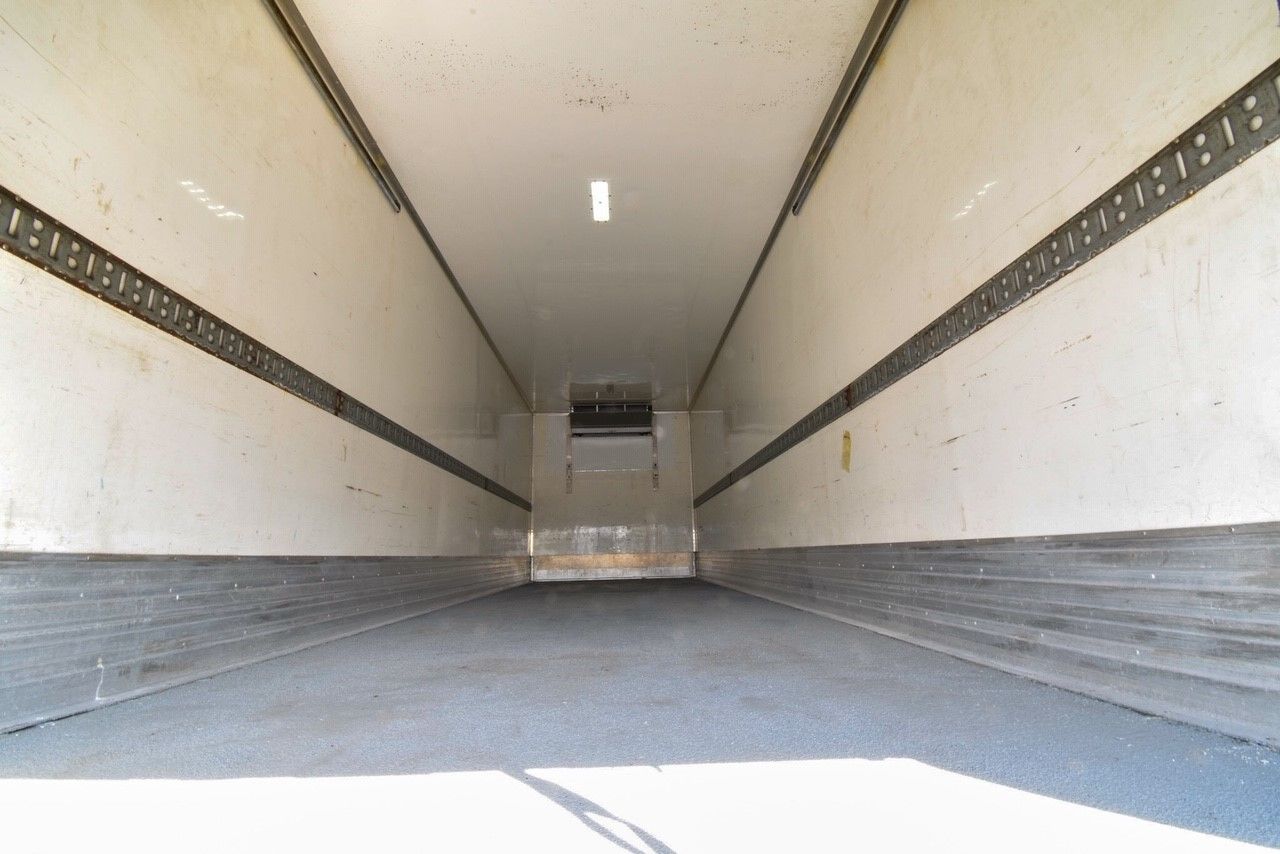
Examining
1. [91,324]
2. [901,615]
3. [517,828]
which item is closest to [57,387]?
[91,324]

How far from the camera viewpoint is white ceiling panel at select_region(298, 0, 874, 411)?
10.4 feet

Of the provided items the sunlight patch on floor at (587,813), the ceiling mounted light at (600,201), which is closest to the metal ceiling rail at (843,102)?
the ceiling mounted light at (600,201)

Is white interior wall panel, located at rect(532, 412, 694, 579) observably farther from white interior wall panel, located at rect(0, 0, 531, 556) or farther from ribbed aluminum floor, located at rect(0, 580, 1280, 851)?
ribbed aluminum floor, located at rect(0, 580, 1280, 851)

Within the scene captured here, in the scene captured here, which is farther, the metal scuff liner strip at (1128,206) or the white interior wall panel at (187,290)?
the white interior wall panel at (187,290)

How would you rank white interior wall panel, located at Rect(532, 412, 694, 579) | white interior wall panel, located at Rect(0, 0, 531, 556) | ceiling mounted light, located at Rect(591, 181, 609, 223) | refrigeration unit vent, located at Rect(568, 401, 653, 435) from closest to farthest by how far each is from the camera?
white interior wall panel, located at Rect(0, 0, 531, 556) → ceiling mounted light, located at Rect(591, 181, 609, 223) → white interior wall panel, located at Rect(532, 412, 694, 579) → refrigeration unit vent, located at Rect(568, 401, 653, 435)

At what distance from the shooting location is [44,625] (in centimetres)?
162

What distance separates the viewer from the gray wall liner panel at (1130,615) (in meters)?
1.31

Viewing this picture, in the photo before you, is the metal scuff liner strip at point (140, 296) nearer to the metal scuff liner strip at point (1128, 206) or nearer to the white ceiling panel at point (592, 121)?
the white ceiling panel at point (592, 121)

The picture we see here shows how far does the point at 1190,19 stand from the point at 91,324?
3089 millimetres

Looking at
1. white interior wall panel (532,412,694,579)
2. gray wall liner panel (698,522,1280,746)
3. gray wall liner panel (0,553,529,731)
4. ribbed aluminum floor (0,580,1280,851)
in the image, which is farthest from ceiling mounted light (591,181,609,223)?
white interior wall panel (532,412,694,579)

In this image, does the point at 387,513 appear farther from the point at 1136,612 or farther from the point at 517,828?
the point at 1136,612

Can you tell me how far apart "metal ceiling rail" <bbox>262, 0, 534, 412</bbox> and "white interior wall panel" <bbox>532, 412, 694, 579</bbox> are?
615 cm

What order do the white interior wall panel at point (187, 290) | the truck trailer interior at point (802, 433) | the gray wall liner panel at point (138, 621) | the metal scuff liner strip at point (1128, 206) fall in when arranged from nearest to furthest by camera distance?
the truck trailer interior at point (802, 433) → the metal scuff liner strip at point (1128, 206) → the gray wall liner panel at point (138, 621) → the white interior wall panel at point (187, 290)

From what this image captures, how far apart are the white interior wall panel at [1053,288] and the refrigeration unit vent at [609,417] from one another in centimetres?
712
